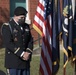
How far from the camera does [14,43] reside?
775 centimetres

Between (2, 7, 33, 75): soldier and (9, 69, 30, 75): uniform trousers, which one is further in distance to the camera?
(9, 69, 30, 75): uniform trousers

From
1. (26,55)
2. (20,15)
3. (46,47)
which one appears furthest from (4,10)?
(26,55)

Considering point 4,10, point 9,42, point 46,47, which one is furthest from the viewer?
point 4,10

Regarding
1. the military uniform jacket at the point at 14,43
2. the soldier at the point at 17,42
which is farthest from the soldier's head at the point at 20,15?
the military uniform jacket at the point at 14,43

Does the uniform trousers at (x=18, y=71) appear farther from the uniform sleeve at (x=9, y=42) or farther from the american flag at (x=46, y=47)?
the american flag at (x=46, y=47)

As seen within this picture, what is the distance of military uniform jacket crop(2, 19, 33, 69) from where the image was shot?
770 cm

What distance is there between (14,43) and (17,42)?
6cm

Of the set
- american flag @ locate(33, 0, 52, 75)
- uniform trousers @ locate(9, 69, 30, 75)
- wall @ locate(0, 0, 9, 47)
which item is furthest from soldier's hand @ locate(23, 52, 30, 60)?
wall @ locate(0, 0, 9, 47)

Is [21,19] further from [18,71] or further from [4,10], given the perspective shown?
[4,10]

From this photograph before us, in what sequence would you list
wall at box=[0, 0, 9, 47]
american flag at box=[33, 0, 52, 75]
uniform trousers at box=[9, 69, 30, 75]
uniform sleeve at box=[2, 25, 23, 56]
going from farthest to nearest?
wall at box=[0, 0, 9, 47], american flag at box=[33, 0, 52, 75], uniform trousers at box=[9, 69, 30, 75], uniform sleeve at box=[2, 25, 23, 56]

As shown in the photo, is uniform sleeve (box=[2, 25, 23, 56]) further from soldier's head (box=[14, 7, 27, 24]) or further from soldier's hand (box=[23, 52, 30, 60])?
soldier's head (box=[14, 7, 27, 24])

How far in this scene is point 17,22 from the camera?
7.76m

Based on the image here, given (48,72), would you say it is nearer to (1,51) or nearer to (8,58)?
(8,58)

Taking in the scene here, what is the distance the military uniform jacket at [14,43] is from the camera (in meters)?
7.70
